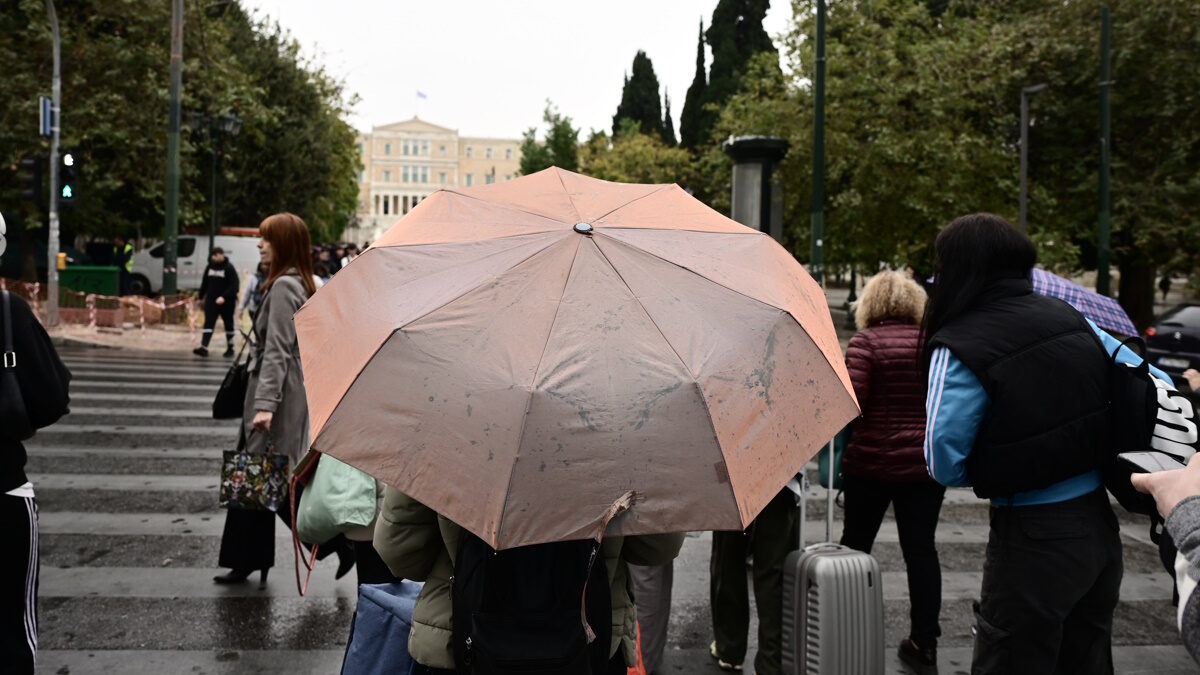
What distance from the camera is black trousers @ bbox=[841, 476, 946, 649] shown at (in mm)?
4504

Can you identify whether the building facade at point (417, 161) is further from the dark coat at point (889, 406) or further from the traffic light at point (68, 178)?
the dark coat at point (889, 406)

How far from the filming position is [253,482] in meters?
5.00

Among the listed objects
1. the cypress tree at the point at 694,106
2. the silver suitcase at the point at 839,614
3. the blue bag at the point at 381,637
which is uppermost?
the cypress tree at the point at 694,106

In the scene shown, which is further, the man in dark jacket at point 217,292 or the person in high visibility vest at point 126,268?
the person in high visibility vest at point 126,268

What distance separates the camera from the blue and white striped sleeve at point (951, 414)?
2934mm

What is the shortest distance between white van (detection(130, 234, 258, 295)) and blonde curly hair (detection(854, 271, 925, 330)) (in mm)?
27884

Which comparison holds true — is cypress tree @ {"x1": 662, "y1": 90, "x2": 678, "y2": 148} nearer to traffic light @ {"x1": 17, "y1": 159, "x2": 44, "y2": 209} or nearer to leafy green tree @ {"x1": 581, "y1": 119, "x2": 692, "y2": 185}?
leafy green tree @ {"x1": 581, "y1": 119, "x2": 692, "y2": 185}

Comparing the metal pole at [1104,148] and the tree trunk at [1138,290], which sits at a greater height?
the metal pole at [1104,148]

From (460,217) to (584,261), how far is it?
47 cm

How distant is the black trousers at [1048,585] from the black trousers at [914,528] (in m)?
1.41

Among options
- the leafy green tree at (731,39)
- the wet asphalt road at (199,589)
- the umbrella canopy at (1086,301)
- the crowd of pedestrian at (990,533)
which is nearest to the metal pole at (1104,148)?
the wet asphalt road at (199,589)

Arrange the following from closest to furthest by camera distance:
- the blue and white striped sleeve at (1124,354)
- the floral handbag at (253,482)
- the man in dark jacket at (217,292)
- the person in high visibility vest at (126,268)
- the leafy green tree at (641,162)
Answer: the blue and white striped sleeve at (1124,354) < the floral handbag at (253,482) < the man in dark jacket at (217,292) < the person in high visibility vest at (126,268) < the leafy green tree at (641,162)

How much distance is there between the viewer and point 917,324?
15.0ft

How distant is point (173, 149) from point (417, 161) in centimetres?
12206
